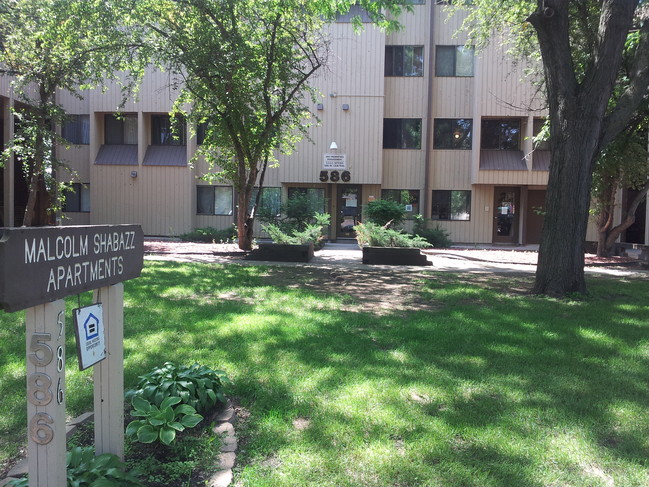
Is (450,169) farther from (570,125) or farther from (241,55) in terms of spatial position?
(570,125)

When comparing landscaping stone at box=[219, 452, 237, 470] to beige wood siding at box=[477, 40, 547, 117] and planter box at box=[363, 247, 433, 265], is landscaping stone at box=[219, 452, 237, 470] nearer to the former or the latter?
planter box at box=[363, 247, 433, 265]

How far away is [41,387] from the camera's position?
2.06m

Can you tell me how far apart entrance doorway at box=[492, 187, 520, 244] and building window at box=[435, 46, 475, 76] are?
5.12m

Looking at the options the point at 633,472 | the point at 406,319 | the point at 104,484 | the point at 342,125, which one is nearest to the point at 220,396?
the point at 104,484

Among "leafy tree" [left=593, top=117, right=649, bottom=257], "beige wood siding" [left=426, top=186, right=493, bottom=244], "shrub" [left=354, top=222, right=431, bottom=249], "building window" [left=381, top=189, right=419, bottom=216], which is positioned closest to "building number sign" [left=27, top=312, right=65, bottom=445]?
"shrub" [left=354, top=222, right=431, bottom=249]

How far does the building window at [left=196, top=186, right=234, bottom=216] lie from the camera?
22.3 m

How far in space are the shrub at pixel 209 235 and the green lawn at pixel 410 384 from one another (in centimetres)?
1187

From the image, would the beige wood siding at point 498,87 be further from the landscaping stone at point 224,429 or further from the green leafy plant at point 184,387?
the landscaping stone at point 224,429

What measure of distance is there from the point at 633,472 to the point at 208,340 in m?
3.84

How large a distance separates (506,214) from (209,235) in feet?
40.6

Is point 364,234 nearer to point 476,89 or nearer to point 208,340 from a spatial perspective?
point 208,340

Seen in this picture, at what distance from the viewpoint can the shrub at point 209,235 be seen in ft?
63.6

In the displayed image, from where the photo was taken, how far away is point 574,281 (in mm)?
8258

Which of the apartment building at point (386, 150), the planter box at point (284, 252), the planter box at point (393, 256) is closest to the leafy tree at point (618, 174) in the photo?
the apartment building at point (386, 150)
